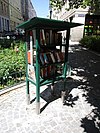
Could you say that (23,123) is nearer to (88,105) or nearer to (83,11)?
(88,105)

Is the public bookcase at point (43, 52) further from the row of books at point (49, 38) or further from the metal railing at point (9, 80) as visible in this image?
the metal railing at point (9, 80)

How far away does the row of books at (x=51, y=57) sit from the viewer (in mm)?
3700

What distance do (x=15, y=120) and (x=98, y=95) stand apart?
118 inches

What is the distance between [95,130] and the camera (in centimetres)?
342

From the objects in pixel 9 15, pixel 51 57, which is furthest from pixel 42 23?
pixel 9 15

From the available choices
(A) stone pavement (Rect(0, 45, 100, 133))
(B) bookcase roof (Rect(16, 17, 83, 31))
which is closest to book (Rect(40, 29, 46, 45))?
(B) bookcase roof (Rect(16, 17, 83, 31))

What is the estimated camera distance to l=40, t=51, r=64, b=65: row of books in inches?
146

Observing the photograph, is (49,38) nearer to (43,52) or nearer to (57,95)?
(43,52)

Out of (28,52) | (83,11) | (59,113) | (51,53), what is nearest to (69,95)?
(59,113)

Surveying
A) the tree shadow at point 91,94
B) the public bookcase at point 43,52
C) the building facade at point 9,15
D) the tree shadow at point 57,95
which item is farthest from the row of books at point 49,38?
the building facade at point 9,15

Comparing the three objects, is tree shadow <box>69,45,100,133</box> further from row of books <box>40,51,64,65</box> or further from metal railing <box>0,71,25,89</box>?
A: metal railing <box>0,71,25,89</box>

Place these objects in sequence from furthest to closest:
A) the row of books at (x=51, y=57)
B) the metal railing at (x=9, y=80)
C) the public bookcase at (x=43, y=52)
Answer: the metal railing at (x=9, y=80)
the row of books at (x=51, y=57)
the public bookcase at (x=43, y=52)

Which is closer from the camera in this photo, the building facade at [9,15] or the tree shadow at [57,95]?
the tree shadow at [57,95]

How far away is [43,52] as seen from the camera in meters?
3.88
